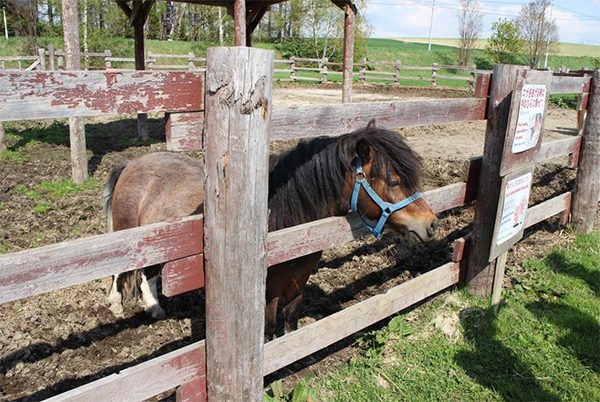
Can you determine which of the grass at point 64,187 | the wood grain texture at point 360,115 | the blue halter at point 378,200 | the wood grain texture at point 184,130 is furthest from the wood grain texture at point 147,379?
the grass at point 64,187

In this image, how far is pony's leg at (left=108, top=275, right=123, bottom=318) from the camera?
14.4 ft

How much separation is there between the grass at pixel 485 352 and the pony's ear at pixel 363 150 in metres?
1.37

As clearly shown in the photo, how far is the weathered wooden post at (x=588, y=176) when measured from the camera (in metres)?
5.62

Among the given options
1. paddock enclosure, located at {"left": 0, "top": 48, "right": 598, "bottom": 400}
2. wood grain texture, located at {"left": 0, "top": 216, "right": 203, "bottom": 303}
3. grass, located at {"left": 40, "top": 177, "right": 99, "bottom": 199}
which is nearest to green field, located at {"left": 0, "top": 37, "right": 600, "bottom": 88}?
grass, located at {"left": 40, "top": 177, "right": 99, "bottom": 199}

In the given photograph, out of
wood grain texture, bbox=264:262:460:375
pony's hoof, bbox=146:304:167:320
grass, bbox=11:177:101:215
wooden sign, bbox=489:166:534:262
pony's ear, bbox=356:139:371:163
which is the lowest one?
pony's hoof, bbox=146:304:167:320

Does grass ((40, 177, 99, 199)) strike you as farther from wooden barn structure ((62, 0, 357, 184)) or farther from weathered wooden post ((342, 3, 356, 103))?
weathered wooden post ((342, 3, 356, 103))

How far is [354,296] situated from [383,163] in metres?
2.11

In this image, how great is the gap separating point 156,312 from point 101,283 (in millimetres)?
797

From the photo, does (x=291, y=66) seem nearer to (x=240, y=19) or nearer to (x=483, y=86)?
(x=240, y=19)

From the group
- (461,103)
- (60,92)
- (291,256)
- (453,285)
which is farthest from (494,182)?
(60,92)

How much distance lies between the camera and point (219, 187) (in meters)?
2.04

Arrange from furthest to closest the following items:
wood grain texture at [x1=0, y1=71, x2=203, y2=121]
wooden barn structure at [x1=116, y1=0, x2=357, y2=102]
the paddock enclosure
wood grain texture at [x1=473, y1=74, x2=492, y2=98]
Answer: wooden barn structure at [x1=116, y1=0, x2=357, y2=102] < wood grain texture at [x1=473, y1=74, x2=492, y2=98] < the paddock enclosure < wood grain texture at [x1=0, y1=71, x2=203, y2=121]

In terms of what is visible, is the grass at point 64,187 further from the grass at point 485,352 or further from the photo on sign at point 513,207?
the photo on sign at point 513,207

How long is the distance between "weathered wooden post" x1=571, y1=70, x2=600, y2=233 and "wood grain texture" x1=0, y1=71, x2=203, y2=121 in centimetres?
513
